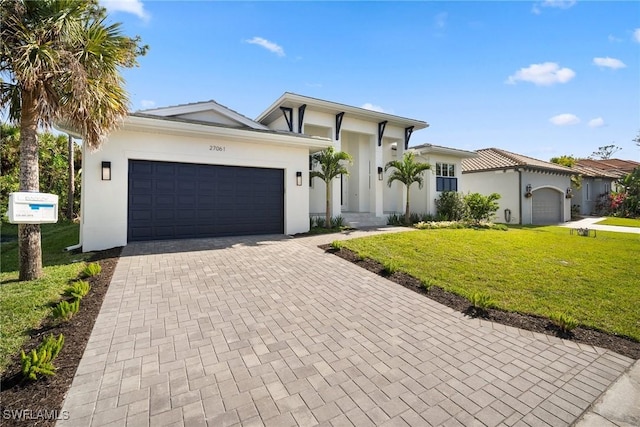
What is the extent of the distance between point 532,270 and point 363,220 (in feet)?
29.6

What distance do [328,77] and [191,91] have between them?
6.93 m

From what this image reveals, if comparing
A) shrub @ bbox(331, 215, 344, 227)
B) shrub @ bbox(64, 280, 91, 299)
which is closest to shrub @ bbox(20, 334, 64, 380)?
shrub @ bbox(64, 280, 91, 299)

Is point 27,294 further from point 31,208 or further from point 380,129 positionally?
point 380,129

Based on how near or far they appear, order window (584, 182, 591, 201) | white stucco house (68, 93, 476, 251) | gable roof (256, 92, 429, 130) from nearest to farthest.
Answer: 1. white stucco house (68, 93, 476, 251)
2. gable roof (256, 92, 429, 130)
3. window (584, 182, 591, 201)

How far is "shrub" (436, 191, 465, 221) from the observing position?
17375 millimetres

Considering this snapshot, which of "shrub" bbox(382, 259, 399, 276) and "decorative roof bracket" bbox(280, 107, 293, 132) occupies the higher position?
"decorative roof bracket" bbox(280, 107, 293, 132)

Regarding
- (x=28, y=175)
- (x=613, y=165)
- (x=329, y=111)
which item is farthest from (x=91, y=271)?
(x=613, y=165)

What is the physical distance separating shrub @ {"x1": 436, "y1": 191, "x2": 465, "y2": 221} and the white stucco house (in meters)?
6.70

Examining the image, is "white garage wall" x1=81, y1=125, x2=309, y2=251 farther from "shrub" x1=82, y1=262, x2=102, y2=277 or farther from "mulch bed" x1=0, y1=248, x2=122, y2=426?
"mulch bed" x1=0, y1=248, x2=122, y2=426

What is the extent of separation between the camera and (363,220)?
15586 mm

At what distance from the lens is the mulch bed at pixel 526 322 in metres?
3.94

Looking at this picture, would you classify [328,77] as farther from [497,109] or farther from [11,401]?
[11,401]

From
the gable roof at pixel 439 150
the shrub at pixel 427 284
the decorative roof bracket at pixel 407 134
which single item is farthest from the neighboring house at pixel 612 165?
the shrub at pixel 427 284

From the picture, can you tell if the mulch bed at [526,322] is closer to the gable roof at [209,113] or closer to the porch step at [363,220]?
the porch step at [363,220]
